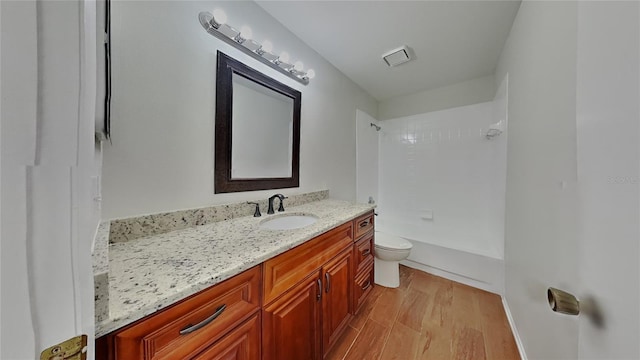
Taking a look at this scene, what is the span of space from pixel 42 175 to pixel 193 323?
55 centimetres

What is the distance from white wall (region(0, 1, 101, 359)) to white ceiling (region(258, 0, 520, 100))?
4.99 ft

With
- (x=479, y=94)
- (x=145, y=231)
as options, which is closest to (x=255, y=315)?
(x=145, y=231)

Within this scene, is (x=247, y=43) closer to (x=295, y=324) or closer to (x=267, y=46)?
(x=267, y=46)

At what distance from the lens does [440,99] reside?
2602 millimetres

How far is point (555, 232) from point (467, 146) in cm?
Result: 184

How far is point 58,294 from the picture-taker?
0.24m

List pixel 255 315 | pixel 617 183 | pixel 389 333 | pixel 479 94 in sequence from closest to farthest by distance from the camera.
Result: pixel 617 183
pixel 255 315
pixel 389 333
pixel 479 94

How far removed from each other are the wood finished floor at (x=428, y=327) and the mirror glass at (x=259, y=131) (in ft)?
4.10

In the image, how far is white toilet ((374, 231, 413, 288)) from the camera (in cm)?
188

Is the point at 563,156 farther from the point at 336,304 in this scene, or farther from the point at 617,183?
the point at 336,304

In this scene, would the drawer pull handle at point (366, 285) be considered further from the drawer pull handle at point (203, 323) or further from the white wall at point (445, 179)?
the drawer pull handle at point (203, 323)

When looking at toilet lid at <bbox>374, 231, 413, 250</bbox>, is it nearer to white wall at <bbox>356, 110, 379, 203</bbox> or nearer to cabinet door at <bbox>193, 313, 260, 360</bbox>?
white wall at <bbox>356, 110, 379, 203</bbox>

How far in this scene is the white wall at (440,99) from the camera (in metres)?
2.33

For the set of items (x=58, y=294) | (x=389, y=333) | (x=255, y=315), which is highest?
(x=58, y=294)
